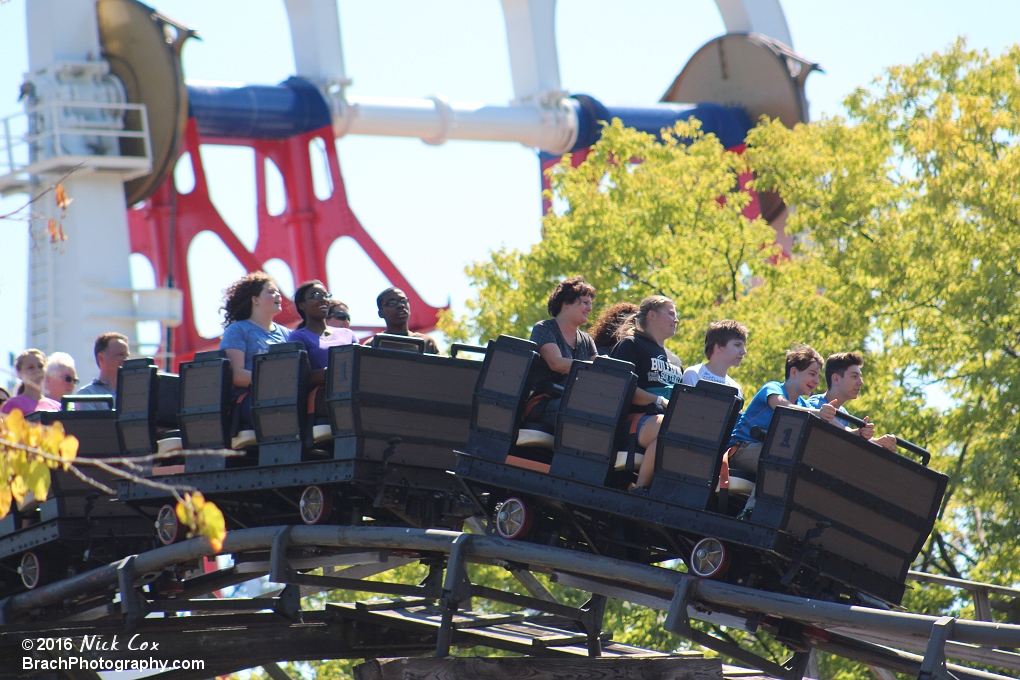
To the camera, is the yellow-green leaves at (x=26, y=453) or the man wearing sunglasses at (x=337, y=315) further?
the man wearing sunglasses at (x=337, y=315)

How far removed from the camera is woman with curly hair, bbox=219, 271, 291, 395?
26.3 ft

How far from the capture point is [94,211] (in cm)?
1831

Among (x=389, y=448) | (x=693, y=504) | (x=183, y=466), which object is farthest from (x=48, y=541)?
(x=693, y=504)

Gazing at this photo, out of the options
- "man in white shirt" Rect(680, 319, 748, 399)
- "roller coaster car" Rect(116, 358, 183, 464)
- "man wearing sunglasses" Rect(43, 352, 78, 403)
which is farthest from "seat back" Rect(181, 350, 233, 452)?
"man in white shirt" Rect(680, 319, 748, 399)

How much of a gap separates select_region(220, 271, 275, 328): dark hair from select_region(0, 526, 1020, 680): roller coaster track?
48.0 inches

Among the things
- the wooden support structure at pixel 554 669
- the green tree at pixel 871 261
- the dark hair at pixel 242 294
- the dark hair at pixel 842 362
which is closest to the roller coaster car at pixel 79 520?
the dark hair at pixel 242 294

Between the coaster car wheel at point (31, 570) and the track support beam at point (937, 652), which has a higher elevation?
the coaster car wheel at point (31, 570)

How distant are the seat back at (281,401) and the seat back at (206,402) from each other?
0.83 ft

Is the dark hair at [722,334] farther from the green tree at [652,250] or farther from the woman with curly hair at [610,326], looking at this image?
the green tree at [652,250]

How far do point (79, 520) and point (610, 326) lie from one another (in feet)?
11.1

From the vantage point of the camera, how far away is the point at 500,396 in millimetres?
7219

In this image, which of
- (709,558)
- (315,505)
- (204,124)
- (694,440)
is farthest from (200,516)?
(204,124)

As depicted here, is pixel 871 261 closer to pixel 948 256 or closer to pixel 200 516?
pixel 948 256

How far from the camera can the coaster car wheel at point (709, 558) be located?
21.5ft
